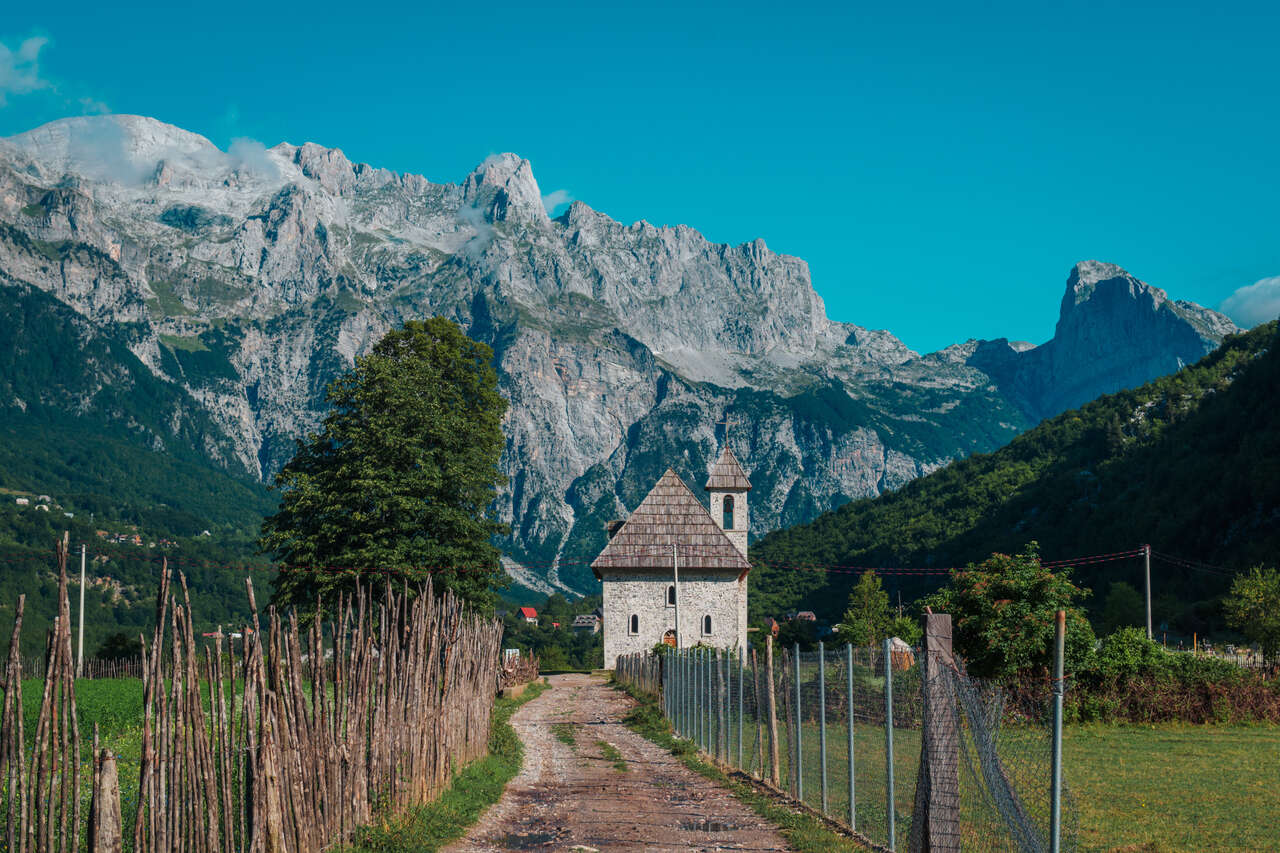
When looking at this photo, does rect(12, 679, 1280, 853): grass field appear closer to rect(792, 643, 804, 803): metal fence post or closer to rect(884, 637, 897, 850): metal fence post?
rect(792, 643, 804, 803): metal fence post

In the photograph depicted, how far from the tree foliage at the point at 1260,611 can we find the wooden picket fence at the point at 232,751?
34925mm

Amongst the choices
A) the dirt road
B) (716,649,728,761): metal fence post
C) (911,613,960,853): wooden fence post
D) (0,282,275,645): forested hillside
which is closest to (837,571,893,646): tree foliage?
(0,282,275,645): forested hillside

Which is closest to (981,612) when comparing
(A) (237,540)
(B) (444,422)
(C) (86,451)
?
(B) (444,422)

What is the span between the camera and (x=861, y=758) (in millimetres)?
13867

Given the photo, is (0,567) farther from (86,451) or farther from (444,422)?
(86,451)

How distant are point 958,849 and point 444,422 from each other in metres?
27.8

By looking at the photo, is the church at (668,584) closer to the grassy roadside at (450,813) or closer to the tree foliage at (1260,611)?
the tree foliage at (1260,611)

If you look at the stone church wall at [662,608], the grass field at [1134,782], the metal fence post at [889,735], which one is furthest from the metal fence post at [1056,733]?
the stone church wall at [662,608]

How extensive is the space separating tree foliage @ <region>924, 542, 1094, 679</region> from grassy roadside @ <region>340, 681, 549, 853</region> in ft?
37.7

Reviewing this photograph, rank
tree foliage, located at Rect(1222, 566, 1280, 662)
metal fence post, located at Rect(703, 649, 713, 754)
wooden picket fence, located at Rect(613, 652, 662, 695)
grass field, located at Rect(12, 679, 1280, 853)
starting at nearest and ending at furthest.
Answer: grass field, located at Rect(12, 679, 1280, 853) < metal fence post, located at Rect(703, 649, 713, 754) < wooden picket fence, located at Rect(613, 652, 662, 695) < tree foliage, located at Rect(1222, 566, 1280, 662)

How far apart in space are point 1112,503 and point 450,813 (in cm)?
8993

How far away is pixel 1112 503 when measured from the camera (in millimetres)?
93250

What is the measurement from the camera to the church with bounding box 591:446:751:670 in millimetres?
58281

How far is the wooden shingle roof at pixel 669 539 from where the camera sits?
193 ft
